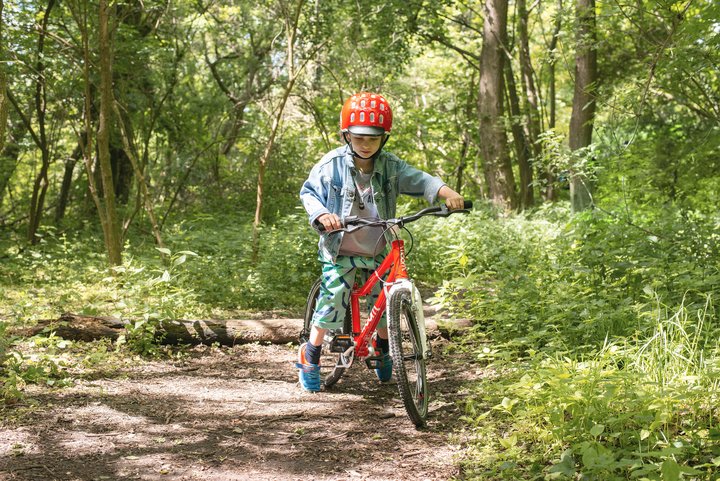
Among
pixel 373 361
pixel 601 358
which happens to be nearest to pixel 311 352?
pixel 373 361

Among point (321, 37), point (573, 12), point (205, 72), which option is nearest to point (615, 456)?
point (573, 12)

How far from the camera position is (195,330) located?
6.60 meters

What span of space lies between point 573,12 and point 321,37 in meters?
4.82

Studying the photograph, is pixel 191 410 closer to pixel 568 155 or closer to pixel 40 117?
pixel 568 155

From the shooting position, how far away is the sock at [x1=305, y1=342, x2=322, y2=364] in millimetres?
5219

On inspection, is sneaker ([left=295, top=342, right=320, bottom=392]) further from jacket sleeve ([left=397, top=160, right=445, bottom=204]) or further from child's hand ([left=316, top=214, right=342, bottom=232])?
jacket sleeve ([left=397, top=160, right=445, bottom=204])

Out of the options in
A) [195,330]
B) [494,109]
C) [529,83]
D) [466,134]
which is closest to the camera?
[195,330]

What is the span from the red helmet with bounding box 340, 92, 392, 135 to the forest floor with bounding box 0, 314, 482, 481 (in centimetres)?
188

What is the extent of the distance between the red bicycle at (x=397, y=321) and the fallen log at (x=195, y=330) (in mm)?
1784

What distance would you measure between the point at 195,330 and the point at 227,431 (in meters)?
2.33

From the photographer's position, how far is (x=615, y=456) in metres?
3.27

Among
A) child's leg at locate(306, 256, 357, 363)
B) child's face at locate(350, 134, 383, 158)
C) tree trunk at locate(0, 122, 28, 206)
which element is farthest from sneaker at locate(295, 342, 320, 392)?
tree trunk at locate(0, 122, 28, 206)

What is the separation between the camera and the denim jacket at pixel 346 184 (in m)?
4.91

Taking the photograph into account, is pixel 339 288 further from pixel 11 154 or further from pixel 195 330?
pixel 11 154
